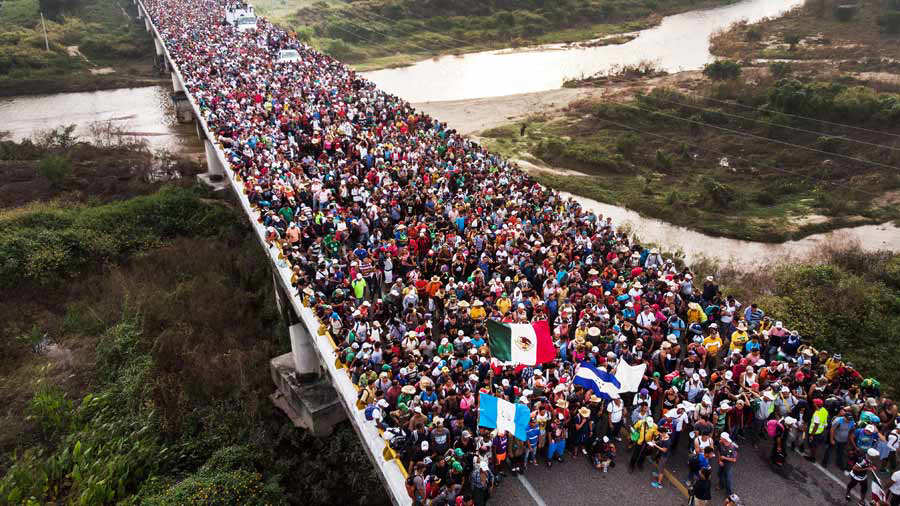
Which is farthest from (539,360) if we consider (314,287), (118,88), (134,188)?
(118,88)

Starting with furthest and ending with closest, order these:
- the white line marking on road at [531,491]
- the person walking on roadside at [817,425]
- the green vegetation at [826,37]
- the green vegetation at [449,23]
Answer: the green vegetation at [449,23] → the green vegetation at [826,37] → the person walking on roadside at [817,425] → the white line marking on road at [531,491]

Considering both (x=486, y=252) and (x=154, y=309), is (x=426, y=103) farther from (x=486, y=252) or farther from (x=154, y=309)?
(x=486, y=252)

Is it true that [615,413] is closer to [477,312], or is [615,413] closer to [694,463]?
[694,463]

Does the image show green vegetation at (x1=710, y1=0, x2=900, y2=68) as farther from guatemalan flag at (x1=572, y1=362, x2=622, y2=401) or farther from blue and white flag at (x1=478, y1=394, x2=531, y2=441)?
blue and white flag at (x1=478, y1=394, x2=531, y2=441)

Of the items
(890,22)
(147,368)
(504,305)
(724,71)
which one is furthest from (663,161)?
(890,22)

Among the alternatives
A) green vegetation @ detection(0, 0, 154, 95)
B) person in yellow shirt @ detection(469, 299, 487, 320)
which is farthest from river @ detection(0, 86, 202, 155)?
person in yellow shirt @ detection(469, 299, 487, 320)

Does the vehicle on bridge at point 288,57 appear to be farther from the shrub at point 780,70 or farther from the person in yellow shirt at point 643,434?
the shrub at point 780,70

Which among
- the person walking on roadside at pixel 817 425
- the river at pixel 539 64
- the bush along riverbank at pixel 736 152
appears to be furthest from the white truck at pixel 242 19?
the person walking on roadside at pixel 817 425
